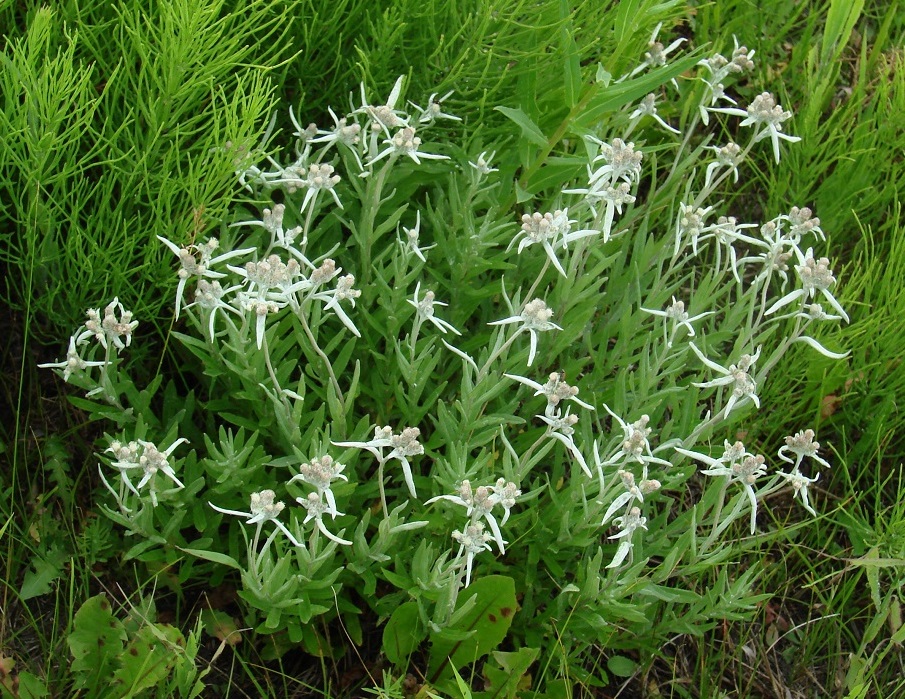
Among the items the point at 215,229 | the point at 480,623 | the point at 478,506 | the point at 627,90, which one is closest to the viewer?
the point at 478,506

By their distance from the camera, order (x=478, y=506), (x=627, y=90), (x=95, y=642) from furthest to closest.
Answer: (x=627, y=90)
(x=95, y=642)
(x=478, y=506)

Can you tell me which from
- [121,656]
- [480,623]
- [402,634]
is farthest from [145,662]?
[480,623]

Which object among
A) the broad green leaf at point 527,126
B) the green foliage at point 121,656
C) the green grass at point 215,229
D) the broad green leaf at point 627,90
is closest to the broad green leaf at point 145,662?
the green foliage at point 121,656

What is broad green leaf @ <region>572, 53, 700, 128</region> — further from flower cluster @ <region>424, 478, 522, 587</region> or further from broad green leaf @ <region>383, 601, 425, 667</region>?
broad green leaf @ <region>383, 601, 425, 667</region>

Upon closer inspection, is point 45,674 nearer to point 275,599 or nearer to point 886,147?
point 275,599

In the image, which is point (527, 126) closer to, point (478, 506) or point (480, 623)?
point (478, 506)

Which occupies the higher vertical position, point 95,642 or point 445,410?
point 445,410

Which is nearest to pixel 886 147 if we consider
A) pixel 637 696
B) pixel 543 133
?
pixel 543 133
